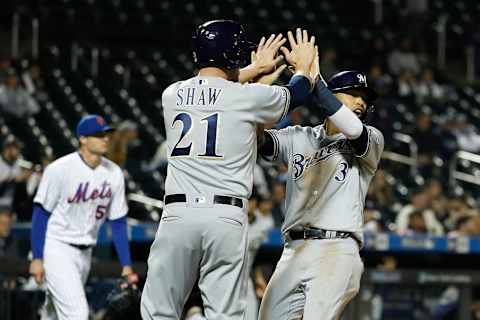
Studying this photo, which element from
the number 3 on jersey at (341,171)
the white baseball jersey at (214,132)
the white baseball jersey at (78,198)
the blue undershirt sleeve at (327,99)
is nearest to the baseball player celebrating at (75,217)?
the white baseball jersey at (78,198)

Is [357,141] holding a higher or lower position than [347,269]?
higher

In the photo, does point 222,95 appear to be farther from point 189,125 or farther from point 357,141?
point 357,141

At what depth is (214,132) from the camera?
5250 mm

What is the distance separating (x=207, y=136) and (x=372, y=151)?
1112mm

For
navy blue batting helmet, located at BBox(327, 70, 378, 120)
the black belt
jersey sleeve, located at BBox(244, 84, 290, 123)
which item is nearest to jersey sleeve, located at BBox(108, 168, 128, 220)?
the black belt

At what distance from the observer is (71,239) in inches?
299

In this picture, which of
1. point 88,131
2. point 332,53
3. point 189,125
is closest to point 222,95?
point 189,125

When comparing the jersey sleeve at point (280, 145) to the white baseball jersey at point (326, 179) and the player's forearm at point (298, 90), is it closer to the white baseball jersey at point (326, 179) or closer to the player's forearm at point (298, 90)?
the white baseball jersey at point (326, 179)

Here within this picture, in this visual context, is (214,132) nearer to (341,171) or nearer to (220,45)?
(220,45)

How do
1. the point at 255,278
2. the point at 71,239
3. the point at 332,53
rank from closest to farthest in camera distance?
the point at 71,239, the point at 255,278, the point at 332,53

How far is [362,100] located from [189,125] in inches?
49.7

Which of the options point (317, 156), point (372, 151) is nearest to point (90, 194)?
point (317, 156)

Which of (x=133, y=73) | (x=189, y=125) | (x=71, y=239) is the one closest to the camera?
(x=189, y=125)

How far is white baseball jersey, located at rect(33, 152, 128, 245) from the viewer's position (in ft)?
24.9
